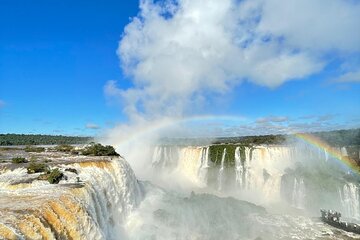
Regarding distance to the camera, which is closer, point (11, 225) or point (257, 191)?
point (11, 225)

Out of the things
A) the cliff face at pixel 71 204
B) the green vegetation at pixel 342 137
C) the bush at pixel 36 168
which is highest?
the green vegetation at pixel 342 137

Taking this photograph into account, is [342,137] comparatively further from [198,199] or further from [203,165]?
[198,199]

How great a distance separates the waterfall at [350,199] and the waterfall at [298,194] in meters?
4.31

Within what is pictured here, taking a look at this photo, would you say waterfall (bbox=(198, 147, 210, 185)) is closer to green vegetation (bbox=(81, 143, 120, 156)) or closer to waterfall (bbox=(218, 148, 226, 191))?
waterfall (bbox=(218, 148, 226, 191))

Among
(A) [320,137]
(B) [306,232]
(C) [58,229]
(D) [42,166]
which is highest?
(A) [320,137]

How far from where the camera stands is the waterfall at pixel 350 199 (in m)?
37.1

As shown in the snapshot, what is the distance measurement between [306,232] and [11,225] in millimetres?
25643

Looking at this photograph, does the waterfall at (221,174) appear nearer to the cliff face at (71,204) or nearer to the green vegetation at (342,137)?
the green vegetation at (342,137)

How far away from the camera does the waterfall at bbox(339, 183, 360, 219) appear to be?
3706cm

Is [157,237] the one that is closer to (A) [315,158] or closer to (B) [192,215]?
(B) [192,215]

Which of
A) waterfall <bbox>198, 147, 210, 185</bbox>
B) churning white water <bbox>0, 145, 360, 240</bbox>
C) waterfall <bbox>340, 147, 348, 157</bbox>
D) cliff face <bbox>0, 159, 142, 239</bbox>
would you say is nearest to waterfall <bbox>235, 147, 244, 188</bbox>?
churning white water <bbox>0, 145, 360, 240</bbox>

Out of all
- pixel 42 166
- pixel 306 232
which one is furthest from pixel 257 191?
pixel 42 166

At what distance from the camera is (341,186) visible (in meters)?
39.2

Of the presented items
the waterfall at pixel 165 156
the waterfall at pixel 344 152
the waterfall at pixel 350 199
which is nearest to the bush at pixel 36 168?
the waterfall at pixel 350 199
